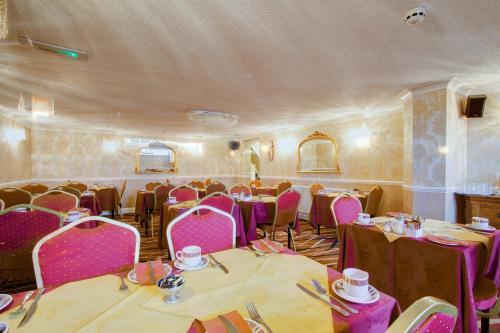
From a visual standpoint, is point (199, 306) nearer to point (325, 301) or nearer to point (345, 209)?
point (325, 301)

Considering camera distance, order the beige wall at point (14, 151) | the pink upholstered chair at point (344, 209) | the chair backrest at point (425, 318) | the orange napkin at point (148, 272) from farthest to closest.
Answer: the beige wall at point (14, 151) → the pink upholstered chair at point (344, 209) → the orange napkin at point (148, 272) → the chair backrest at point (425, 318)

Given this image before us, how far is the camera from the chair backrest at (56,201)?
2.88 m

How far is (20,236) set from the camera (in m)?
1.97

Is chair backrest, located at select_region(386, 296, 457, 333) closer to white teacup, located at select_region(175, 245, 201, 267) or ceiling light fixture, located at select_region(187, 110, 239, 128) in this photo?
white teacup, located at select_region(175, 245, 201, 267)

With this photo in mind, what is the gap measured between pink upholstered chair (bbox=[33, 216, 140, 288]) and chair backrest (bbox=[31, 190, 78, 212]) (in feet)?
7.10

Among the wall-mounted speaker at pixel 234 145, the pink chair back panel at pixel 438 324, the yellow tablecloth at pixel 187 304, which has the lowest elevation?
the yellow tablecloth at pixel 187 304

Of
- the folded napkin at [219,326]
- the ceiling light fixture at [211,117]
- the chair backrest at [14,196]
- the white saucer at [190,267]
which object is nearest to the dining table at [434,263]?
the white saucer at [190,267]

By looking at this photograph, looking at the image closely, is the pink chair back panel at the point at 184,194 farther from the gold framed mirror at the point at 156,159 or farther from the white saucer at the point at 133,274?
the gold framed mirror at the point at 156,159

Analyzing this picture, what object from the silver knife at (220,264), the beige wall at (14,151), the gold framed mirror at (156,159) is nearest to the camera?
the silver knife at (220,264)

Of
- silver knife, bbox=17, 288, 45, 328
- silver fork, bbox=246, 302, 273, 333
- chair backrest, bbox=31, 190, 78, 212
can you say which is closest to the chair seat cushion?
silver fork, bbox=246, 302, 273, 333

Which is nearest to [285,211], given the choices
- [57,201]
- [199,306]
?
[199,306]

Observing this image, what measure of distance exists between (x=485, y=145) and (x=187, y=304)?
4.64 m

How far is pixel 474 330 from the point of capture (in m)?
1.41

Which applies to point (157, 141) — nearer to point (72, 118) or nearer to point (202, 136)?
point (202, 136)
